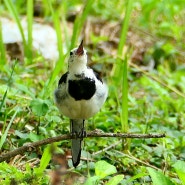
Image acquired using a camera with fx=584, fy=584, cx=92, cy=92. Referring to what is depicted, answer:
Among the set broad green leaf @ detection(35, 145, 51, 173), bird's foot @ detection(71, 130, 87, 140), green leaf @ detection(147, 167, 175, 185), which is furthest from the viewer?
bird's foot @ detection(71, 130, 87, 140)

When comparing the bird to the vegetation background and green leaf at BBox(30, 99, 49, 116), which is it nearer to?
the vegetation background

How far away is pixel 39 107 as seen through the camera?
3309mm

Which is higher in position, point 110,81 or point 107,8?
point 107,8

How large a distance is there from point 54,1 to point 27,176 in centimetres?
412

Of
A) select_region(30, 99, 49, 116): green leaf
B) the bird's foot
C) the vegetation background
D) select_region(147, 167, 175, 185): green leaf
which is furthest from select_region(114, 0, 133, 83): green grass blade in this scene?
select_region(147, 167, 175, 185): green leaf

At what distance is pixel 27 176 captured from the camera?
275 centimetres

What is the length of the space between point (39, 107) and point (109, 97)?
47.7 inches

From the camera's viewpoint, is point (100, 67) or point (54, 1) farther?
point (54, 1)

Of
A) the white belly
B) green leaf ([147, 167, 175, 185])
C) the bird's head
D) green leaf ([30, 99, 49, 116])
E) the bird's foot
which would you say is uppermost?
the bird's head

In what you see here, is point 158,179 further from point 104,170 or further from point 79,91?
point 79,91

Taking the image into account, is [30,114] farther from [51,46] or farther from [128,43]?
[128,43]

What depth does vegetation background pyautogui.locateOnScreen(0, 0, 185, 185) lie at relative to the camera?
3041mm

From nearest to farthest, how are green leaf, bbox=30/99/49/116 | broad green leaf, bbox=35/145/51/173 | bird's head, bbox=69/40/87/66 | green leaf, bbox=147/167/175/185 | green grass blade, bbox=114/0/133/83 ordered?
green leaf, bbox=147/167/175/185 → broad green leaf, bbox=35/145/51/173 → bird's head, bbox=69/40/87/66 → green leaf, bbox=30/99/49/116 → green grass blade, bbox=114/0/133/83

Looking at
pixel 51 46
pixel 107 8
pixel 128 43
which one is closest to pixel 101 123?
pixel 51 46
